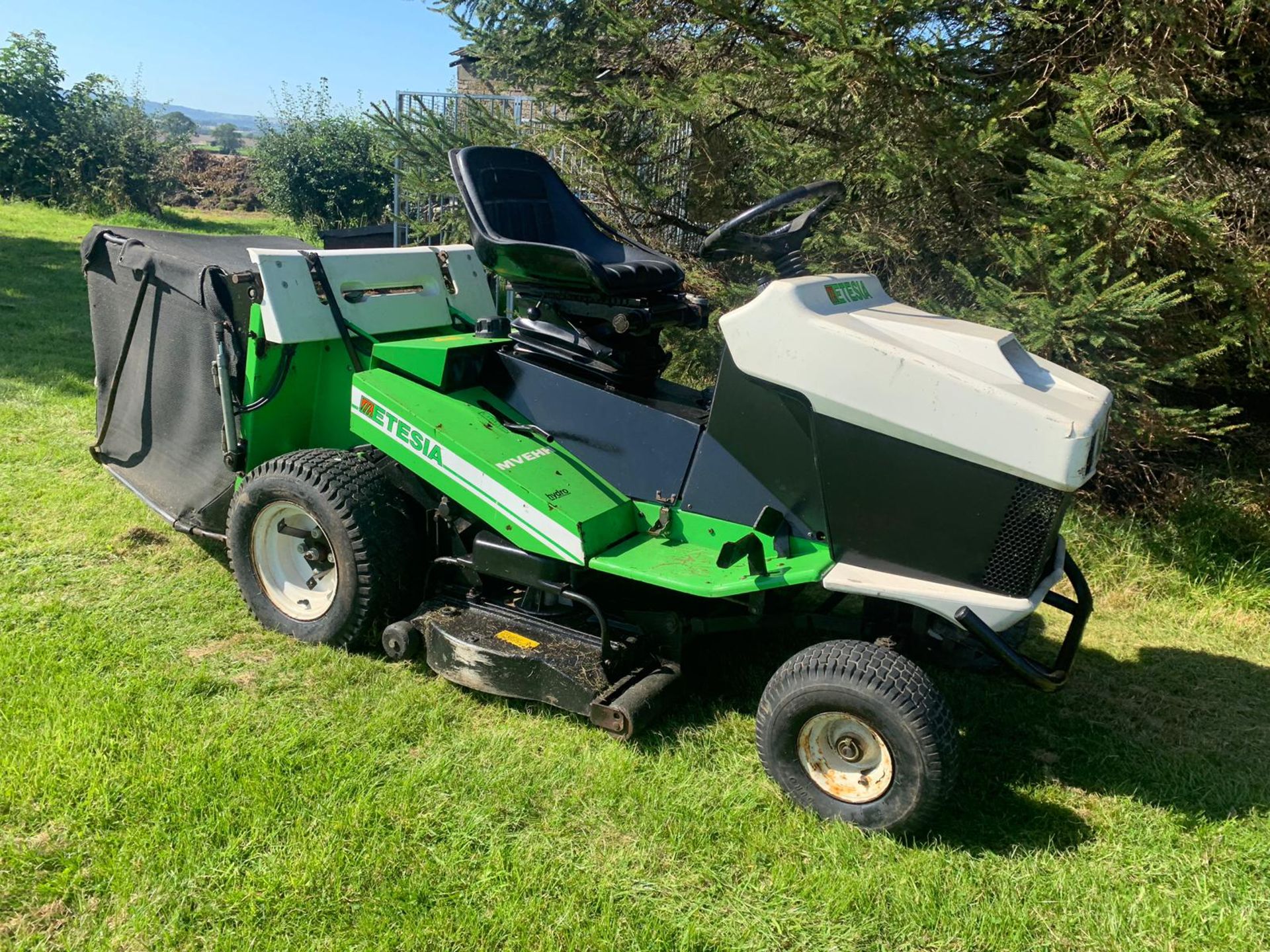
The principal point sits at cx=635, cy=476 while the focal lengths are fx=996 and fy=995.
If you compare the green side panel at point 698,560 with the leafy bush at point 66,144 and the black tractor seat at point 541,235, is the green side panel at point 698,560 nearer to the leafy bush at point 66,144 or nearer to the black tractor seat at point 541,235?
the black tractor seat at point 541,235

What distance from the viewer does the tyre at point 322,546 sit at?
334cm

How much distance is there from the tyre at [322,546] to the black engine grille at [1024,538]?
6.35ft

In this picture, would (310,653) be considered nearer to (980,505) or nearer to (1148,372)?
(980,505)

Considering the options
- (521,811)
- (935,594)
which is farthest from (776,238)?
(521,811)

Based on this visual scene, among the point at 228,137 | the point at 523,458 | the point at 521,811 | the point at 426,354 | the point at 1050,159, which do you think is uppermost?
the point at 228,137

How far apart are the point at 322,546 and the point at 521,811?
1324 millimetres

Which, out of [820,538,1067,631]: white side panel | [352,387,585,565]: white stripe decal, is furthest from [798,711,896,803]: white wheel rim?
[352,387,585,565]: white stripe decal

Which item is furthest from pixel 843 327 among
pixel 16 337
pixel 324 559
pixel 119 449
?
pixel 16 337

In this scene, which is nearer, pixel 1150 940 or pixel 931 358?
pixel 1150 940

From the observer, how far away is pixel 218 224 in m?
17.5

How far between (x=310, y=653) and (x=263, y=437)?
33.5 inches

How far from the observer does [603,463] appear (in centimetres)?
336

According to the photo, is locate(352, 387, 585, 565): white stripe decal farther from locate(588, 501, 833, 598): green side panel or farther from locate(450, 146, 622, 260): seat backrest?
locate(450, 146, 622, 260): seat backrest

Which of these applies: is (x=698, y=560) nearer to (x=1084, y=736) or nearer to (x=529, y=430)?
(x=529, y=430)
